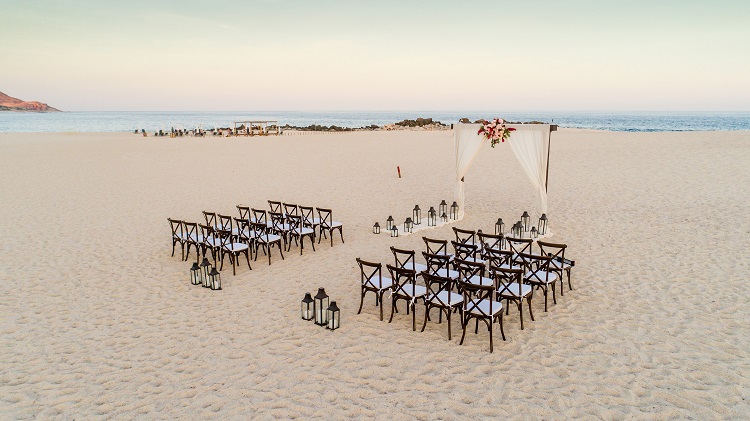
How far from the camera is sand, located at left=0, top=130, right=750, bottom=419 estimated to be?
509 cm

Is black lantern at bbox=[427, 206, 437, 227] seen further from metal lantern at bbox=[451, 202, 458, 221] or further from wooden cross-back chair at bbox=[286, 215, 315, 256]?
wooden cross-back chair at bbox=[286, 215, 315, 256]

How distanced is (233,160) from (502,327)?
76.6 feet

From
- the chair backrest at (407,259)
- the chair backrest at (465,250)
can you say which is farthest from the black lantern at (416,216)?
the chair backrest at (407,259)

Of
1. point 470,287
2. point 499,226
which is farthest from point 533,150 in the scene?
point 470,287

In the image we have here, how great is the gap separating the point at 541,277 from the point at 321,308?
338 centimetres

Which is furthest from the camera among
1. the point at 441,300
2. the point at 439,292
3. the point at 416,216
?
the point at 416,216

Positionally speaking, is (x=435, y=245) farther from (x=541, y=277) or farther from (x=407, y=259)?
(x=541, y=277)

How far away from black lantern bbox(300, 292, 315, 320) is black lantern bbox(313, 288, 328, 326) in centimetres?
10

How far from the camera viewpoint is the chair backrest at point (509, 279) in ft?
21.8

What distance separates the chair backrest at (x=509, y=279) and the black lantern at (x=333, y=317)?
2.33 meters

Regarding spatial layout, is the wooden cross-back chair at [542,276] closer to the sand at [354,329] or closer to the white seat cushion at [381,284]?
the sand at [354,329]

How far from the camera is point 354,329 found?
6.77m

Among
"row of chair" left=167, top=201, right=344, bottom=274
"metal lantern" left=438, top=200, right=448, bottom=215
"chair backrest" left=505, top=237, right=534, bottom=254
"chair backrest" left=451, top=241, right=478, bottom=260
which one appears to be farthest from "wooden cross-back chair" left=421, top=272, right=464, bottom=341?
"metal lantern" left=438, top=200, right=448, bottom=215

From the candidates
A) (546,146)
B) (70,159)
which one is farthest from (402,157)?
(70,159)
